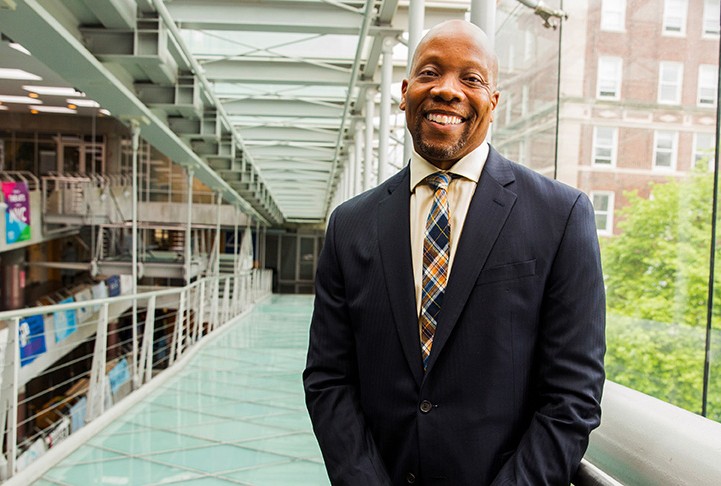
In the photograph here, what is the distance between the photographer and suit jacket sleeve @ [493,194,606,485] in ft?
2.50

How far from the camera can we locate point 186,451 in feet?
8.91

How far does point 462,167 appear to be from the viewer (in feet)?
2.96

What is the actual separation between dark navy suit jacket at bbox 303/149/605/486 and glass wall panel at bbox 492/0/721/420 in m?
2.30

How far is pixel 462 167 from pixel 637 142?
3.12m

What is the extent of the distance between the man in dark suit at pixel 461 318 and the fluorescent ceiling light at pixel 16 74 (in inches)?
370

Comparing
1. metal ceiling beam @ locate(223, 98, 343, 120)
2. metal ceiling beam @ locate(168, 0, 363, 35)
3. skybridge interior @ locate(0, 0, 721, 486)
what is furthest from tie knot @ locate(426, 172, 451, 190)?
metal ceiling beam @ locate(223, 98, 343, 120)

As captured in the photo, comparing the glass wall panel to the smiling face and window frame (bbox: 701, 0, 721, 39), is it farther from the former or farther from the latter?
the smiling face

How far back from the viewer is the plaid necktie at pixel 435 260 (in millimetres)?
857

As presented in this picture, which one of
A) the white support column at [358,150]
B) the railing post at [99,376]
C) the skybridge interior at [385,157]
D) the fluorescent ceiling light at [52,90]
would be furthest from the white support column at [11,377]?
the fluorescent ceiling light at [52,90]

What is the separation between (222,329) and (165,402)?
3573 mm

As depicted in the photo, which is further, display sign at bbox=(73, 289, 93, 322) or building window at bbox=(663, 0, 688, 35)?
display sign at bbox=(73, 289, 93, 322)

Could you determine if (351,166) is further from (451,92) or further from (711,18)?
(451,92)

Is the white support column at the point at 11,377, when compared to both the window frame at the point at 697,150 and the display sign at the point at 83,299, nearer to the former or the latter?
the window frame at the point at 697,150

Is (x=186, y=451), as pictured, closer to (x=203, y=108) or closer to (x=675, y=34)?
(x=675, y=34)
